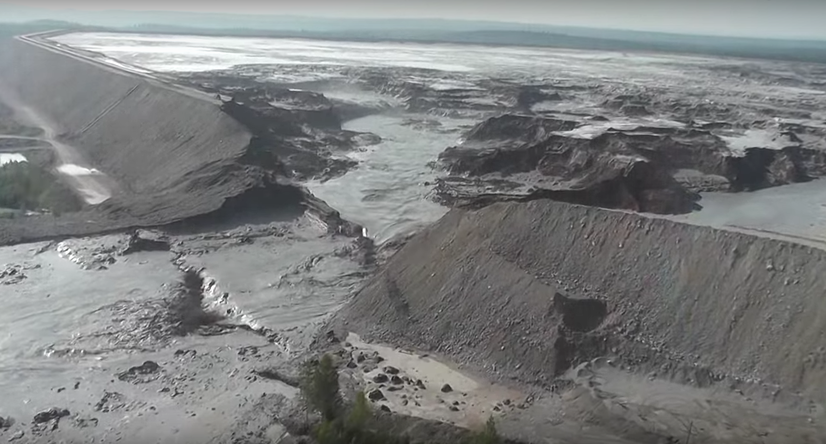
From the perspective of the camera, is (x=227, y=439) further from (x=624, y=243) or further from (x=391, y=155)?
(x=391, y=155)

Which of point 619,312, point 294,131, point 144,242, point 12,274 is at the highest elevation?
point 619,312

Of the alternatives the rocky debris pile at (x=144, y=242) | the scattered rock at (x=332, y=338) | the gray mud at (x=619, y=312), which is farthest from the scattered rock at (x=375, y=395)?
the rocky debris pile at (x=144, y=242)

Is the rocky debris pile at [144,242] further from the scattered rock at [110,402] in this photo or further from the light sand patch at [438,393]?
the light sand patch at [438,393]

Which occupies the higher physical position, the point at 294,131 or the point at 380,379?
the point at 294,131

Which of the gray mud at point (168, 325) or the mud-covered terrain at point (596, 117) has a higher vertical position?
the mud-covered terrain at point (596, 117)

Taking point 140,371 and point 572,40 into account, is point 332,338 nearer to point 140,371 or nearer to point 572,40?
point 140,371

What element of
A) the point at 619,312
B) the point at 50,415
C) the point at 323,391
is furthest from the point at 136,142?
the point at 619,312

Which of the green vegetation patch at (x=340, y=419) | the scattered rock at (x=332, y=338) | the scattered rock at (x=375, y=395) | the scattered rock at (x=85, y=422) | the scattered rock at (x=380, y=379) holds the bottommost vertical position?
the scattered rock at (x=85, y=422)
